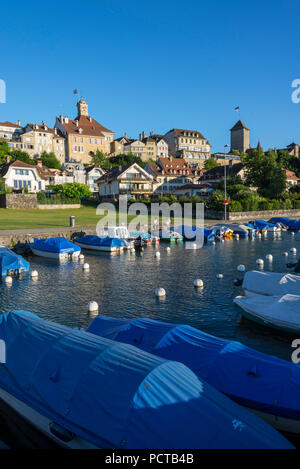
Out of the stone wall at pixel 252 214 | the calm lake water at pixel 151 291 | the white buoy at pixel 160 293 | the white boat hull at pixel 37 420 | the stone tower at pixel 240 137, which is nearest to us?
the white boat hull at pixel 37 420

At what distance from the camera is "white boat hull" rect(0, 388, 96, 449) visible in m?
6.97

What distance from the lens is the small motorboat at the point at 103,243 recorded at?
37.2 meters

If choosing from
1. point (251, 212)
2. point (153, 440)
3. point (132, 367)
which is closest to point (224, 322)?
point (132, 367)

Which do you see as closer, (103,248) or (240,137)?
(103,248)

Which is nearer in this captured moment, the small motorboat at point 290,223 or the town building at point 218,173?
the small motorboat at point 290,223

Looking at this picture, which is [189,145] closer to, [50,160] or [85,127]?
[85,127]

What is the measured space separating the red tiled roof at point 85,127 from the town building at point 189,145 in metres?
30.0

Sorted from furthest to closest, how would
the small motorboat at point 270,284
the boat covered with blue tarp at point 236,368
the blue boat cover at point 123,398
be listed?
1. the small motorboat at point 270,284
2. the boat covered with blue tarp at point 236,368
3. the blue boat cover at point 123,398

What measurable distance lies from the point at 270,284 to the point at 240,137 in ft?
557

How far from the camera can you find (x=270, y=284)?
706 inches

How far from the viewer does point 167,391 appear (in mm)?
6586

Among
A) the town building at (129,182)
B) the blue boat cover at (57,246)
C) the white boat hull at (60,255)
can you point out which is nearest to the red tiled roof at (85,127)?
the town building at (129,182)

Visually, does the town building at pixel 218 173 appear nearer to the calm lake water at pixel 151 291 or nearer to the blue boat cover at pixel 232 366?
the calm lake water at pixel 151 291

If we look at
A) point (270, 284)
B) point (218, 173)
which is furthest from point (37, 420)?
point (218, 173)
